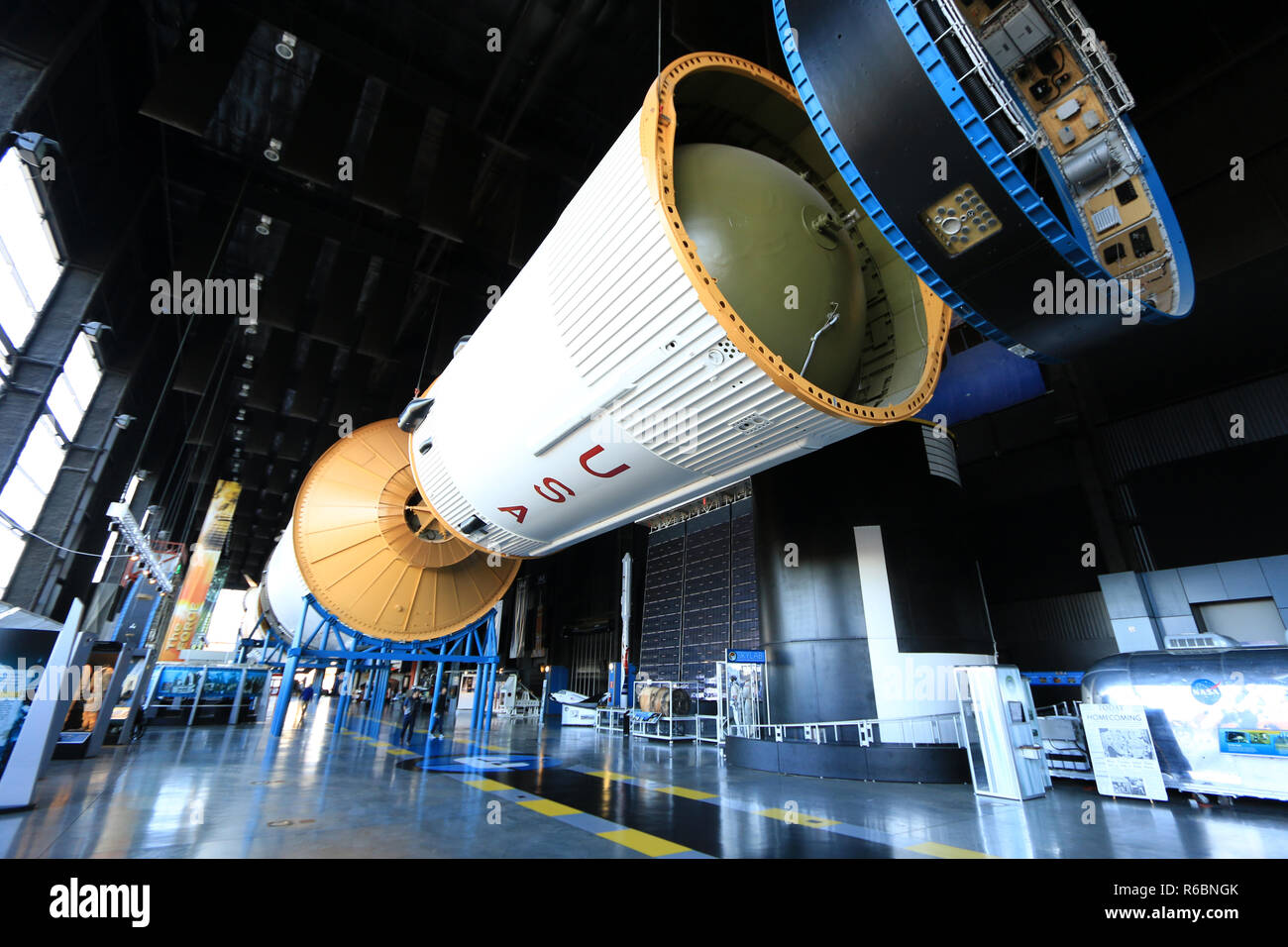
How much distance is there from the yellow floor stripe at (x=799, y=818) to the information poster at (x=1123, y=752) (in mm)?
3941

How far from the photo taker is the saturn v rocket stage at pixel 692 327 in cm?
367

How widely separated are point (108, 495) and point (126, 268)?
19.1ft

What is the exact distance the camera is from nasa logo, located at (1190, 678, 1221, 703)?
5738 mm

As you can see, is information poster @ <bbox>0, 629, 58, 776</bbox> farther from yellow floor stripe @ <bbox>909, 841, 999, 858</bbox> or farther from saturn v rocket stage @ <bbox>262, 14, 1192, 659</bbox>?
yellow floor stripe @ <bbox>909, 841, 999, 858</bbox>

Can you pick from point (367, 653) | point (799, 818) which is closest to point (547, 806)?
point (799, 818)

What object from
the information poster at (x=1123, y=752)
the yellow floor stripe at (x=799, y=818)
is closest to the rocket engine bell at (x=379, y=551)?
the yellow floor stripe at (x=799, y=818)

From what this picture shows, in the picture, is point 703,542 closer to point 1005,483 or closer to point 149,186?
point 1005,483

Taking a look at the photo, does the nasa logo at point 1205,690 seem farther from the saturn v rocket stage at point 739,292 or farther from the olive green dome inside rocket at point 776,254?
the olive green dome inside rocket at point 776,254

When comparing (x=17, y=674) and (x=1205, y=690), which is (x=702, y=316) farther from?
(x=1205, y=690)

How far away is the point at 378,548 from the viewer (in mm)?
9586

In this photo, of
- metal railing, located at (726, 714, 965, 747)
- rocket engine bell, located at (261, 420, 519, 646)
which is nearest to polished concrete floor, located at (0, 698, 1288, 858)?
metal railing, located at (726, 714, 965, 747)

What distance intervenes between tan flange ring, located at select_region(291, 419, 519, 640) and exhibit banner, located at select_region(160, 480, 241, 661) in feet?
43.3

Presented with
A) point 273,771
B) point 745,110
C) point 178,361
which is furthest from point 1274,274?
point 178,361

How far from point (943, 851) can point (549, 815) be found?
2.65 meters
